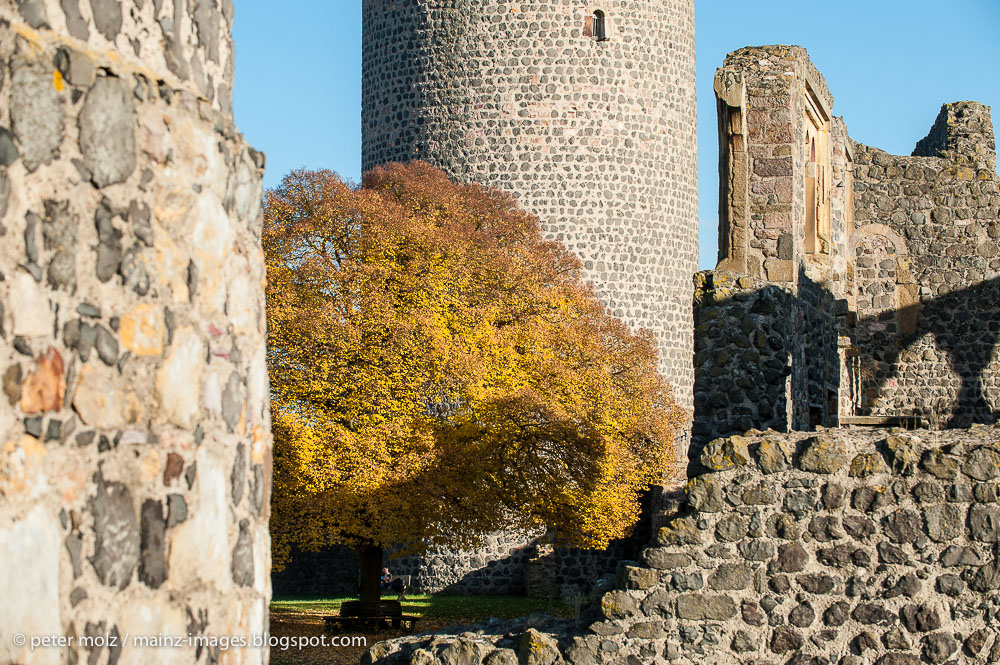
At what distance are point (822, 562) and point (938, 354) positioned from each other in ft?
46.6

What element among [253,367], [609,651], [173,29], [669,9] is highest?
[669,9]

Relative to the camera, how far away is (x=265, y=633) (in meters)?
2.87

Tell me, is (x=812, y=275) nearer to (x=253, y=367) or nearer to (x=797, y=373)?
(x=797, y=373)

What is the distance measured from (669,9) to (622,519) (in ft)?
42.2

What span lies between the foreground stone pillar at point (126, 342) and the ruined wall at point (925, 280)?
1945cm

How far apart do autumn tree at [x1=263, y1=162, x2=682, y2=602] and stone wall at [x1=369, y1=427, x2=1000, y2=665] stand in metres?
9.13

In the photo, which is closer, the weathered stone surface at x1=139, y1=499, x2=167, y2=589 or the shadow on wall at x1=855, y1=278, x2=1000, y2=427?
the weathered stone surface at x1=139, y1=499, x2=167, y2=589

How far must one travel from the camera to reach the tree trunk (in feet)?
61.9

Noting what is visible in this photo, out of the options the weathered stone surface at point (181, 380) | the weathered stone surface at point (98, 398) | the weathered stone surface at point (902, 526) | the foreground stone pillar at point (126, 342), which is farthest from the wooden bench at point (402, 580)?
the weathered stone surface at point (98, 398)

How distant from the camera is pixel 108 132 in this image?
2.46m

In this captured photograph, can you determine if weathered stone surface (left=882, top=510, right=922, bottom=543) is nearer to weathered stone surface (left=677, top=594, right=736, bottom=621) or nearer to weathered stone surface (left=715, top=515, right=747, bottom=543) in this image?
weathered stone surface (left=715, top=515, right=747, bottom=543)

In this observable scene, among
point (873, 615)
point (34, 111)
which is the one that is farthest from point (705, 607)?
point (34, 111)

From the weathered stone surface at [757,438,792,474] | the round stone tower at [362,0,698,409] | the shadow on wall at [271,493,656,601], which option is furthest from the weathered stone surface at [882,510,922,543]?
the round stone tower at [362,0,698,409]

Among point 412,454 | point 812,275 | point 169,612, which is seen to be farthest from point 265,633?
point 412,454
